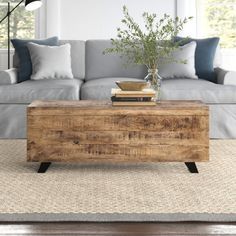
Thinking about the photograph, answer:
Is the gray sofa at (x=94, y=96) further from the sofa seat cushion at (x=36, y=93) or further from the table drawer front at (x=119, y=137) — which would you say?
the table drawer front at (x=119, y=137)

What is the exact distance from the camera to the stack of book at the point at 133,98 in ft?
12.7

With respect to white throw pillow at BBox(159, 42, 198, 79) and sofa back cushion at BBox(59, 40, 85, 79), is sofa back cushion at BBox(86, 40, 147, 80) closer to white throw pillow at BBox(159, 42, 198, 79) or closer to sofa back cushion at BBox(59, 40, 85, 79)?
sofa back cushion at BBox(59, 40, 85, 79)

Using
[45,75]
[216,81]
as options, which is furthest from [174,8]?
[45,75]

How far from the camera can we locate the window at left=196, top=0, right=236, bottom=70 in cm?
675

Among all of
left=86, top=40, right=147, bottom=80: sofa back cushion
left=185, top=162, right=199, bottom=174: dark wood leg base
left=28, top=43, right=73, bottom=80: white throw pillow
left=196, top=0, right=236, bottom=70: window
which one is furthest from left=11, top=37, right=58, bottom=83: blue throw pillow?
left=185, top=162, right=199, bottom=174: dark wood leg base

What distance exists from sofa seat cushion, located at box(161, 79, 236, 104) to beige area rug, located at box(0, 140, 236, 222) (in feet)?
2.62

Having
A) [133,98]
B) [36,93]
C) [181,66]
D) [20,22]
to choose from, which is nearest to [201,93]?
[181,66]

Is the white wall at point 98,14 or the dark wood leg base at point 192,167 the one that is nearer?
the dark wood leg base at point 192,167

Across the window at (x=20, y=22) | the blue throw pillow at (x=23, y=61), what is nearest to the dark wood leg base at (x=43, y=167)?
the blue throw pillow at (x=23, y=61)

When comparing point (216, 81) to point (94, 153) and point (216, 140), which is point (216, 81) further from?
point (94, 153)

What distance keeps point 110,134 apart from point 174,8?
10.7 ft

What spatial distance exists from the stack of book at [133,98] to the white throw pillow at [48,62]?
70.6 inches

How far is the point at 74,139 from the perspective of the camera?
379 centimetres

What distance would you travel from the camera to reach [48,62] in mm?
5543
